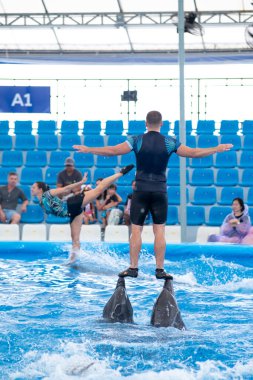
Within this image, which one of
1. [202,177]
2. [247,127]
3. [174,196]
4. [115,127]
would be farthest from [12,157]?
[247,127]

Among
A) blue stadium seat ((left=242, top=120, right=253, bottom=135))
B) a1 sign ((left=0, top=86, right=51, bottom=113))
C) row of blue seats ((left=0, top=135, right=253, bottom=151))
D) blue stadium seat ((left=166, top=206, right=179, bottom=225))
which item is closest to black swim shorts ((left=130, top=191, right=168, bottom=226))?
blue stadium seat ((left=166, top=206, right=179, bottom=225))

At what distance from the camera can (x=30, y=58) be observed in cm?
1945

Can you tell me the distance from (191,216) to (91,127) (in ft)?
14.6

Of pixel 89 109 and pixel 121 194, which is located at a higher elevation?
pixel 89 109

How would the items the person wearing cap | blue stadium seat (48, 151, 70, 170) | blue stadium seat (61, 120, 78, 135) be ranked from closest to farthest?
the person wearing cap → blue stadium seat (48, 151, 70, 170) → blue stadium seat (61, 120, 78, 135)

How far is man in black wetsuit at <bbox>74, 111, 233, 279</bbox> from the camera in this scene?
23.9 ft

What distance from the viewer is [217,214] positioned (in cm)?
1442

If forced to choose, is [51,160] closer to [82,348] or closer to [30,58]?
[30,58]

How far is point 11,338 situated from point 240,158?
10583mm

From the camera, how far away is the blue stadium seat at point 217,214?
14316mm

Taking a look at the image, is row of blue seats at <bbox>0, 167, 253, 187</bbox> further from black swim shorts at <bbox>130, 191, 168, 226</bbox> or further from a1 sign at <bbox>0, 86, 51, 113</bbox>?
black swim shorts at <bbox>130, 191, 168, 226</bbox>

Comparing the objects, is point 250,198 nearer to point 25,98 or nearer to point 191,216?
point 191,216

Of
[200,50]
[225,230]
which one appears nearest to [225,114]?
[200,50]

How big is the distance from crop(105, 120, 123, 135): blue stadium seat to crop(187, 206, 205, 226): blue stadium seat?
12.5ft
